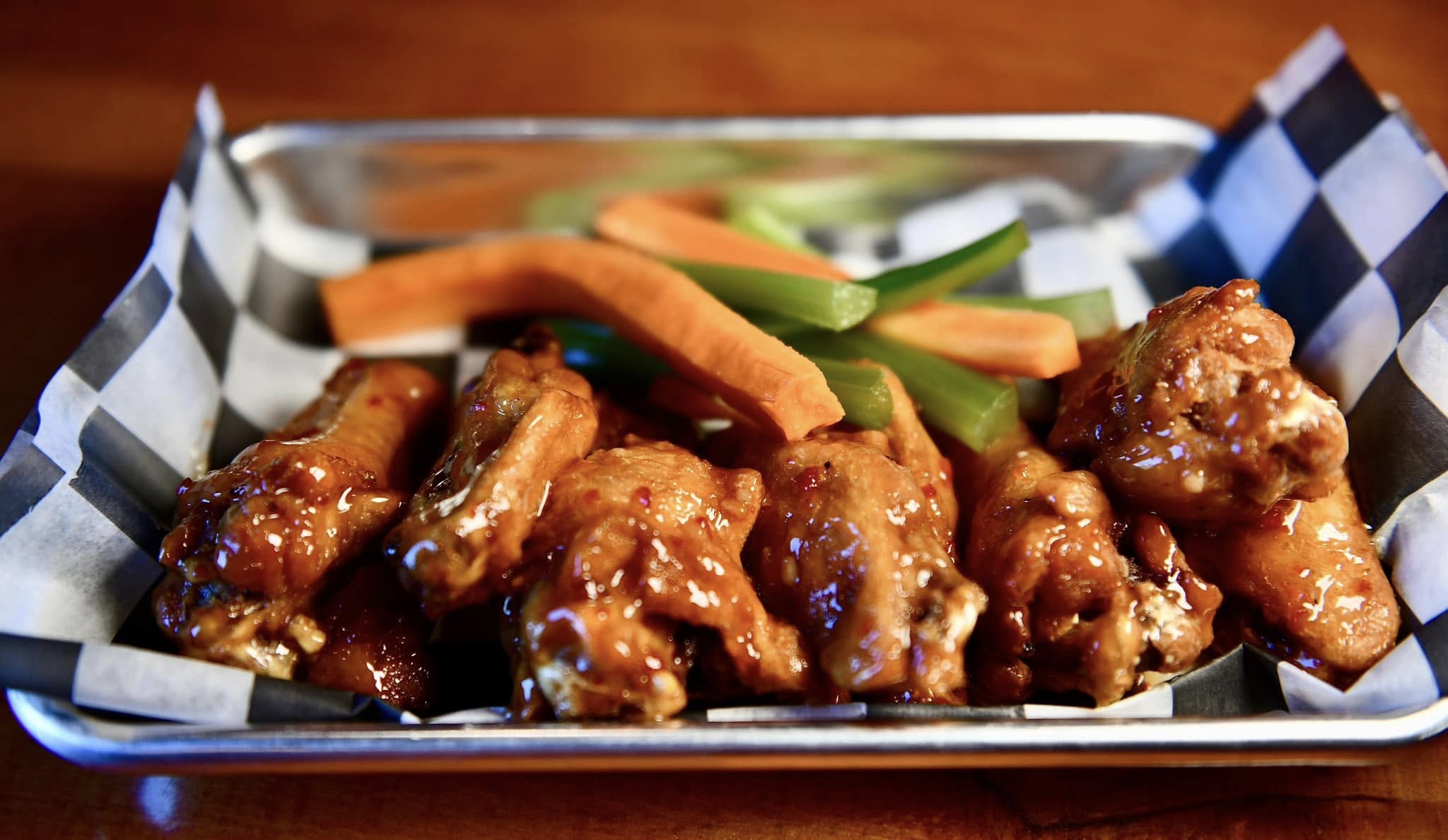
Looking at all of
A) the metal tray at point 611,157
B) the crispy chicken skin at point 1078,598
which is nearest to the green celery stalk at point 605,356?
the metal tray at point 611,157

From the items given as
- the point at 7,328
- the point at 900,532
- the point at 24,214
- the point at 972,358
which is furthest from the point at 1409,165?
the point at 24,214

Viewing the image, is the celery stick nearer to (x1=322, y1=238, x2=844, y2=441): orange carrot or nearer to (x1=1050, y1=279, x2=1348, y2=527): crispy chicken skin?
(x1=322, y1=238, x2=844, y2=441): orange carrot

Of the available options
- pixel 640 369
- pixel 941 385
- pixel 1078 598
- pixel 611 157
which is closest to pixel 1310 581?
pixel 1078 598

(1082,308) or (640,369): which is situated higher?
(1082,308)

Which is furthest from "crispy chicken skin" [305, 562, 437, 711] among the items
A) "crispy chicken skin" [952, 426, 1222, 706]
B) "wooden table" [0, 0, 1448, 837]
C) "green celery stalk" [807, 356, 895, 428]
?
"wooden table" [0, 0, 1448, 837]

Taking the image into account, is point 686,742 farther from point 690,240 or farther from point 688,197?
point 688,197

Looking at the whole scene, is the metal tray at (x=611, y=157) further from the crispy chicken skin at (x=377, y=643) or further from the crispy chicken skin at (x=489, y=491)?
the crispy chicken skin at (x=377, y=643)
